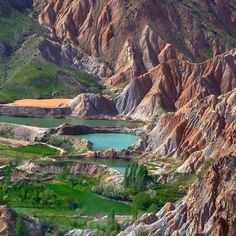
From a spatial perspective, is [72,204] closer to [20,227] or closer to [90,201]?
[90,201]

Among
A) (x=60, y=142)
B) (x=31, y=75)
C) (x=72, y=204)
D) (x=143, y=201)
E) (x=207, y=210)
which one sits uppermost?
(x=31, y=75)

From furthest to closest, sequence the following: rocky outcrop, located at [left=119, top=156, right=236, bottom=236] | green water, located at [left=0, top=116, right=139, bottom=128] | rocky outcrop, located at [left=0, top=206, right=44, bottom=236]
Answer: green water, located at [left=0, top=116, right=139, bottom=128] → rocky outcrop, located at [left=0, top=206, right=44, bottom=236] → rocky outcrop, located at [left=119, top=156, right=236, bottom=236]

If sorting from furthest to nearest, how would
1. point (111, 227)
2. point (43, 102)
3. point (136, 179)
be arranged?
point (43, 102) → point (136, 179) → point (111, 227)

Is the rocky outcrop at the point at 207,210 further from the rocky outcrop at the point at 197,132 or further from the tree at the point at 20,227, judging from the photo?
the rocky outcrop at the point at 197,132

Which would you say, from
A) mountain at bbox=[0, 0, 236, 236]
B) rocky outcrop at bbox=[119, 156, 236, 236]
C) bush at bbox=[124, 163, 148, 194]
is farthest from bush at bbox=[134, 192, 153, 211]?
rocky outcrop at bbox=[119, 156, 236, 236]

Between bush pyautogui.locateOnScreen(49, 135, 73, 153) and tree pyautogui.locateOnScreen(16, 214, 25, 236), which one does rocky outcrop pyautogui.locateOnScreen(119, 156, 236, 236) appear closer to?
tree pyautogui.locateOnScreen(16, 214, 25, 236)

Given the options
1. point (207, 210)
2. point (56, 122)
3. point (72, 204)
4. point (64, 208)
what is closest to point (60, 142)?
point (56, 122)

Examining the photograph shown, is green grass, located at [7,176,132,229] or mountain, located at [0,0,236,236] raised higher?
mountain, located at [0,0,236,236]

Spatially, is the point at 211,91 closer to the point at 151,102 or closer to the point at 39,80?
the point at 151,102
